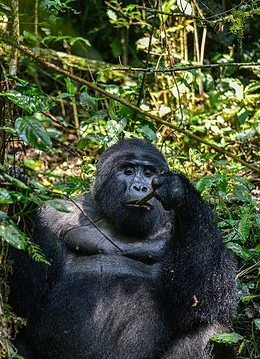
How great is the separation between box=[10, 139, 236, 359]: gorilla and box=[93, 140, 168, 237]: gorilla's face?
10mm

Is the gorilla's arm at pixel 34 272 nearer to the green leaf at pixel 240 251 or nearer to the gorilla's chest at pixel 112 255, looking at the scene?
the gorilla's chest at pixel 112 255

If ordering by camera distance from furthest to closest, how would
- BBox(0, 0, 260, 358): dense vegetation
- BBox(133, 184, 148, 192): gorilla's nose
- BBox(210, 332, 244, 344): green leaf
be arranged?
1. BBox(133, 184, 148, 192): gorilla's nose
2. BBox(210, 332, 244, 344): green leaf
3. BBox(0, 0, 260, 358): dense vegetation

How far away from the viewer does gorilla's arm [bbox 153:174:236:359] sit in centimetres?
446

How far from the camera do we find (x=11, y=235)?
313 cm

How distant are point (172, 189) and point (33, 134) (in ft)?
3.71

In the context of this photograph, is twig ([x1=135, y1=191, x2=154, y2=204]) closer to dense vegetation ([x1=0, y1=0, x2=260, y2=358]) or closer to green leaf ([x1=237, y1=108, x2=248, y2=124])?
dense vegetation ([x1=0, y1=0, x2=260, y2=358])

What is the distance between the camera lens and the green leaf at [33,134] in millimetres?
3566

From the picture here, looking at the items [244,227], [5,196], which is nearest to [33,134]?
[5,196]

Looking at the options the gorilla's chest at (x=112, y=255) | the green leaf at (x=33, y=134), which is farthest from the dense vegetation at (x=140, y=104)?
the gorilla's chest at (x=112, y=255)

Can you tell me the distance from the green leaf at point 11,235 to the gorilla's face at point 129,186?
5.64ft

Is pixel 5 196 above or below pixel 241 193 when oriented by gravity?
above

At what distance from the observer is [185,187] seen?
4.45 metres

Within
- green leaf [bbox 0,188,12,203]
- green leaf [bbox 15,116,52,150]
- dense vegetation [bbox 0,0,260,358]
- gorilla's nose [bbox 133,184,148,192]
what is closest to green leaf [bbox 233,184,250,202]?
dense vegetation [bbox 0,0,260,358]

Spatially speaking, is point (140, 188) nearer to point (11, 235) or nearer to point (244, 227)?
point (244, 227)
